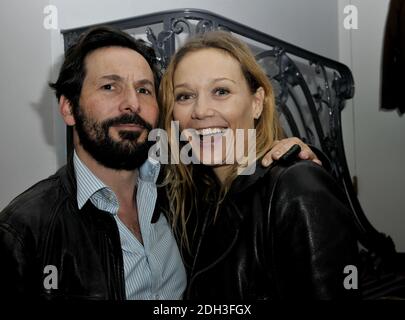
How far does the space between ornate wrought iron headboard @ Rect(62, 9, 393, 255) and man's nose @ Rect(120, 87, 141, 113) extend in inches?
5.1

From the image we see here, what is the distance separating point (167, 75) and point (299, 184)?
420 mm

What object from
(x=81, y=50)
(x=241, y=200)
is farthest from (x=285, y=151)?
(x=81, y=50)

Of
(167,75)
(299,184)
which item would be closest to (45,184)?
(167,75)

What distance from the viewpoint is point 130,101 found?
3.42 feet

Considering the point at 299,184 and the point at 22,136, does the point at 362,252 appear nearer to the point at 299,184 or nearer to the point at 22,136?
the point at 299,184

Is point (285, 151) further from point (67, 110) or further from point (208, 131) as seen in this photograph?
point (67, 110)

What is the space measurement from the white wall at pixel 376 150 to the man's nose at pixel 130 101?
0.56 m

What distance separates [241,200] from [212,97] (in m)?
0.25

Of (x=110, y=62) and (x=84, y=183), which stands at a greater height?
(x=110, y=62)

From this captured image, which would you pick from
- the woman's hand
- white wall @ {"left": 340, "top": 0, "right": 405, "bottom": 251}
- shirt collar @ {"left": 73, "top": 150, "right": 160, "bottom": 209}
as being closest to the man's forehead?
shirt collar @ {"left": 73, "top": 150, "right": 160, "bottom": 209}

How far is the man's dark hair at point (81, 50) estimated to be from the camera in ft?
3.41

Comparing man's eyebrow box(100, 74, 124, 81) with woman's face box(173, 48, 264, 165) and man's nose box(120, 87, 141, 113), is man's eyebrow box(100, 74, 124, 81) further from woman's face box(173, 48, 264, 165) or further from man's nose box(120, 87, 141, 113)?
woman's face box(173, 48, 264, 165)

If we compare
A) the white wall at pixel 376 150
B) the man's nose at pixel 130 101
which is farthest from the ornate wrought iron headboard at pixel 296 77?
the man's nose at pixel 130 101

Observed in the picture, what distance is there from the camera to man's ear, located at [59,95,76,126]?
1069mm
